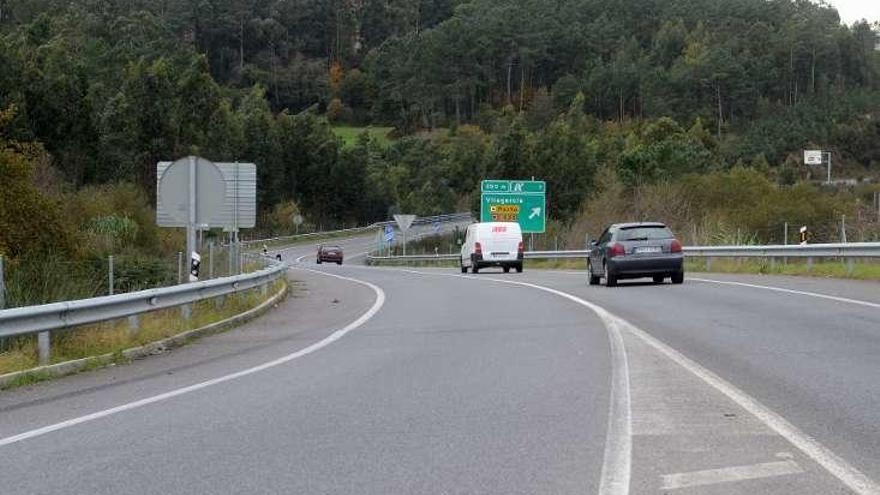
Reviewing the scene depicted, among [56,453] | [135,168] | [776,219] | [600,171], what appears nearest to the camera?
[56,453]

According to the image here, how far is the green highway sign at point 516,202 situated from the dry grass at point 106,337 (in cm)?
3317

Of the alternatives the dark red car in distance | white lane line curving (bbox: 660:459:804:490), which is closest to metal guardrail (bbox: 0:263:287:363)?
white lane line curving (bbox: 660:459:804:490)

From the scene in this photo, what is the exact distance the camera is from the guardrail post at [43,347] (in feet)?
37.8

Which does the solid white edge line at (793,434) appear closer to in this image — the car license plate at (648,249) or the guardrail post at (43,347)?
the guardrail post at (43,347)

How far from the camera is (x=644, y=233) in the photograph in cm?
2370

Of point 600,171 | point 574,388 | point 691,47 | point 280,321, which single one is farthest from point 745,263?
point 691,47

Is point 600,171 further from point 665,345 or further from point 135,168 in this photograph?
point 665,345

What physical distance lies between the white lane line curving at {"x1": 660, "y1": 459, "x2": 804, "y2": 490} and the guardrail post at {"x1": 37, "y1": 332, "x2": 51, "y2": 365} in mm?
7696

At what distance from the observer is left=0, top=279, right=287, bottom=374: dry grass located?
1175 cm

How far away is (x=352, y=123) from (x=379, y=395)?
144259mm

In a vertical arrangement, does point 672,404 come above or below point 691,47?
below

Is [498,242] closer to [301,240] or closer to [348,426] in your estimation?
[348,426]

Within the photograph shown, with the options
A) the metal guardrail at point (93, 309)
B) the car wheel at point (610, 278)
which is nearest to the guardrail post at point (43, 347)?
the metal guardrail at point (93, 309)

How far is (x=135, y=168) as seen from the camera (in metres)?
59.8
